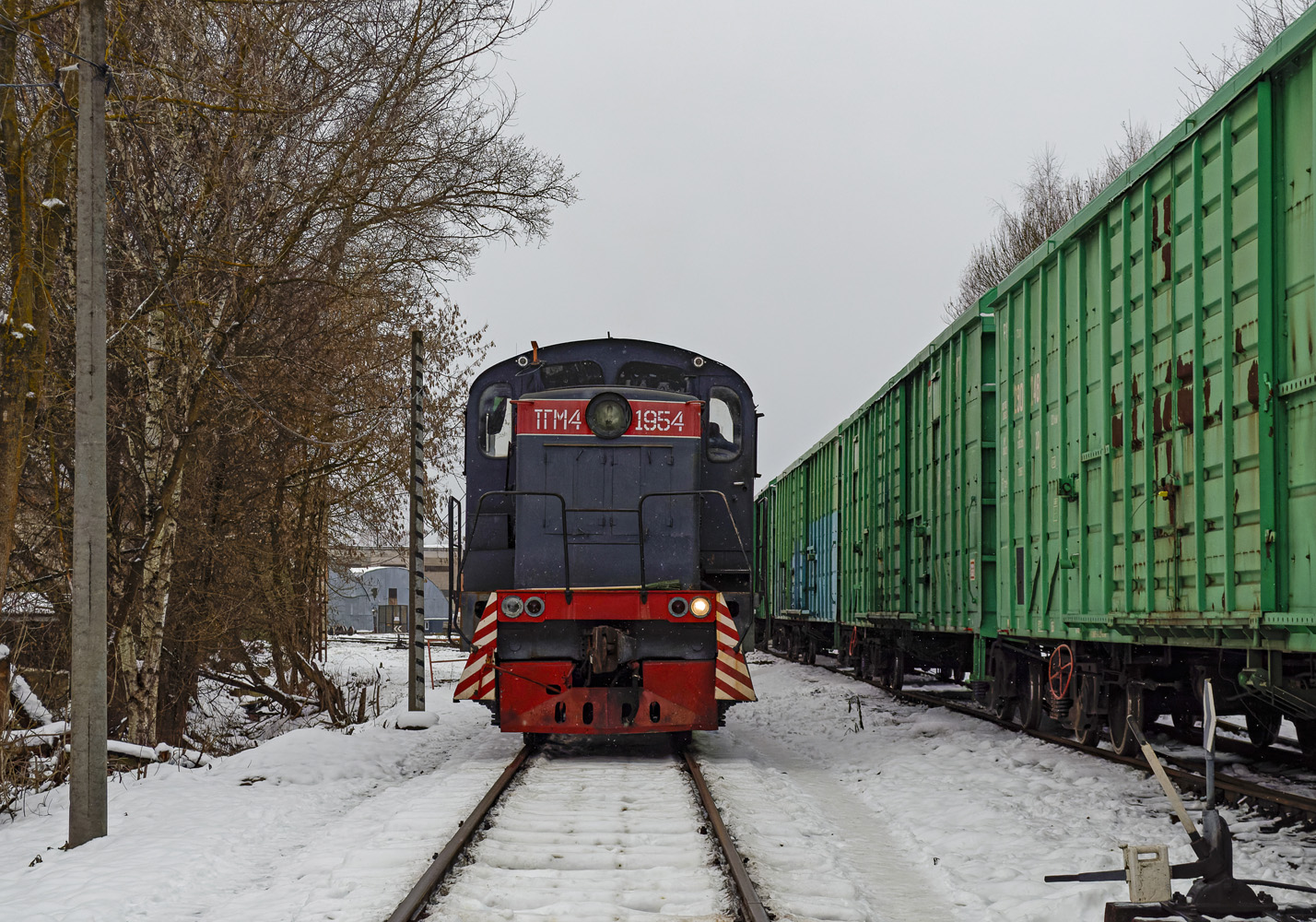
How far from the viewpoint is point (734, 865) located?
17.1ft

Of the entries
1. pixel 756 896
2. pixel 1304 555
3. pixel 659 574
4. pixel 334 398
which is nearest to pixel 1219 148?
pixel 1304 555

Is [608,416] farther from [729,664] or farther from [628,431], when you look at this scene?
[729,664]

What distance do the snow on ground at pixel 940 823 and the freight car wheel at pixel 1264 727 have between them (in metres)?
0.87

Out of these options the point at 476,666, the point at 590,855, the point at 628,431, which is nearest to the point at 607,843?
the point at 590,855

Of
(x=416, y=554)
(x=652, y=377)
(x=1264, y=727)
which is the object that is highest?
Answer: (x=652, y=377)

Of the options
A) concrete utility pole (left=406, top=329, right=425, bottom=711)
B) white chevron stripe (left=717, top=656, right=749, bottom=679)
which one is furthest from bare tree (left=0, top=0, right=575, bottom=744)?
white chevron stripe (left=717, top=656, right=749, bottom=679)

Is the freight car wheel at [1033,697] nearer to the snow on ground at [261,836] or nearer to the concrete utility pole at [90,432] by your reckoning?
the snow on ground at [261,836]

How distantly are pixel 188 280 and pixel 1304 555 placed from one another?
10359mm

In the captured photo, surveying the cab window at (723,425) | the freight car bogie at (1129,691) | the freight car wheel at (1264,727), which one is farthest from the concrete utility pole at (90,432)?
the freight car wheel at (1264,727)

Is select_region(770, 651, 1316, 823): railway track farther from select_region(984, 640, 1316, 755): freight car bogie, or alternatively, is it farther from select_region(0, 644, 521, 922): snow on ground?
select_region(0, 644, 521, 922): snow on ground

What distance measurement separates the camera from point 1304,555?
519cm

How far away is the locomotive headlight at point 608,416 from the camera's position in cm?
963

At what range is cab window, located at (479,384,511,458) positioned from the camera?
10102 mm

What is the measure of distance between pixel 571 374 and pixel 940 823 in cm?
507
